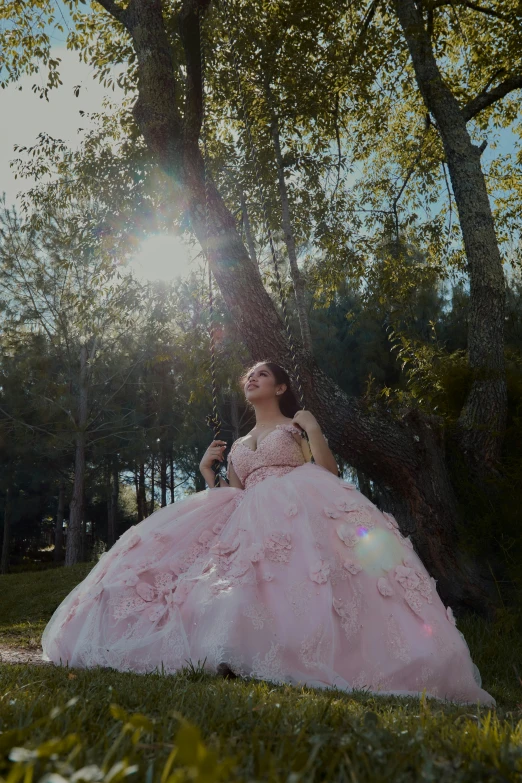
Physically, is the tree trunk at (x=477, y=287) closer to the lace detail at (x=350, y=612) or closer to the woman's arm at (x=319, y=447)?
the woman's arm at (x=319, y=447)

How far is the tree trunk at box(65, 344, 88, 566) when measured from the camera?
48.0 ft

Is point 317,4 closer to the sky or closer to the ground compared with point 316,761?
closer to the sky

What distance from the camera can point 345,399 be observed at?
221 inches

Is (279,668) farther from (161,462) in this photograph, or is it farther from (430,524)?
(161,462)

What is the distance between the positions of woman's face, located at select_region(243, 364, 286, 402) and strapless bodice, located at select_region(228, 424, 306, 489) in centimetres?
42

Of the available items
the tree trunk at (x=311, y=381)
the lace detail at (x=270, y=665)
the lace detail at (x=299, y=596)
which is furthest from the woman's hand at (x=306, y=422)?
the lace detail at (x=270, y=665)

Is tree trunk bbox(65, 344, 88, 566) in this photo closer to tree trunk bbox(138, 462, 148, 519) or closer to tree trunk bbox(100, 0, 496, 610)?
tree trunk bbox(138, 462, 148, 519)

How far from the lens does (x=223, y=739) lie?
4.17 ft

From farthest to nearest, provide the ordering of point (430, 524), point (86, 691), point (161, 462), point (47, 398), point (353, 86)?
point (161, 462) → point (47, 398) → point (353, 86) → point (430, 524) → point (86, 691)

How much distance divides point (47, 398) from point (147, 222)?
674 cm

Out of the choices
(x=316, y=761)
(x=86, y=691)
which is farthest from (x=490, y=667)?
(x=316, y=761)

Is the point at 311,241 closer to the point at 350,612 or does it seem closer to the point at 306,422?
the point at 306,422

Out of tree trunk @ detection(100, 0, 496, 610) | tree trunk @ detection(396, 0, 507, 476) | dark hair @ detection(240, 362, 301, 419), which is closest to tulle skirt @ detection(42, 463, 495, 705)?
dark hair @ detection(240, 362, 301, 419)

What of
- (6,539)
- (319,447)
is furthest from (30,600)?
(6,539)
